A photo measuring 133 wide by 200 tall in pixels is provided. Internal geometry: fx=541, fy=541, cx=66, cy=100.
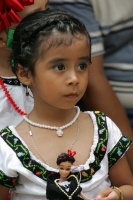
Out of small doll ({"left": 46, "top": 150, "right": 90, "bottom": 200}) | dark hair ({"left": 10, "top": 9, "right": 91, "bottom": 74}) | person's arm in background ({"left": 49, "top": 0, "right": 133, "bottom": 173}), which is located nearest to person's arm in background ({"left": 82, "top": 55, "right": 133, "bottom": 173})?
person's arm in background ({"left": 49, "top": 0, "right": 133, "bottom": 173})

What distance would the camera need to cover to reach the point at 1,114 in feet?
6.49

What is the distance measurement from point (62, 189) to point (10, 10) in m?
0.66

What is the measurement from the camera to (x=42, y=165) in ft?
5.35

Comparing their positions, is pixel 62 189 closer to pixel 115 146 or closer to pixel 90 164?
pixel 90 164

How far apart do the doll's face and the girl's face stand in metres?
0.18

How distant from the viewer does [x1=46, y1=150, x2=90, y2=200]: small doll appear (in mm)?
1568

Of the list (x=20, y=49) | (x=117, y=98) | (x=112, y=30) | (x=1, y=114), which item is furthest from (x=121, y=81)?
(x=20, y=49)

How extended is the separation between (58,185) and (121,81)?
2.71ft

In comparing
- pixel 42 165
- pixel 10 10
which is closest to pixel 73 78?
pixel 42 165

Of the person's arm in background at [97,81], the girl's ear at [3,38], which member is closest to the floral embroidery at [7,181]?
the girl's ear at [3,38]

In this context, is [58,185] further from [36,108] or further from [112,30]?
[112,30]

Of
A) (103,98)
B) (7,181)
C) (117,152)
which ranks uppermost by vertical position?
(7,181)

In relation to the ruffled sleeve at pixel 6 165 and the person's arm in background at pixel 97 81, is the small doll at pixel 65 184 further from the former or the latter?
the person's arm in background at pixel 97 81

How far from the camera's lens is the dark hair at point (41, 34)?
161cm
